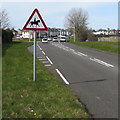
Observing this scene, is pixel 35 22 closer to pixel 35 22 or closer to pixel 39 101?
pixel 35 22

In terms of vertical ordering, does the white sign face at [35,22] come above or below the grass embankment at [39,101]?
above

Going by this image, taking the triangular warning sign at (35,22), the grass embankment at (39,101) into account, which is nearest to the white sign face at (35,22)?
the triangular warning sign at (35,22)

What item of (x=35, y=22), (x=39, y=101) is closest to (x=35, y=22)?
Answer: (x=35, y=22)

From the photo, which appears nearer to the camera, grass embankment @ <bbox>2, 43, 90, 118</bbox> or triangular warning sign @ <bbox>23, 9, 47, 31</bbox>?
grass embankment @ <bbox>2, 43, 90, 118</bbox>

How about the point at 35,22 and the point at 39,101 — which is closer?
the point at 39,101

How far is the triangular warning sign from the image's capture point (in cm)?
839

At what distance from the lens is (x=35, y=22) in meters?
8.44

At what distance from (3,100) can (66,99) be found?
5.38 ft

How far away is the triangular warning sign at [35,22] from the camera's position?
8.39 m

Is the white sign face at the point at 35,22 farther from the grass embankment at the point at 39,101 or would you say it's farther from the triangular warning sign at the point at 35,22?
the grass embankment at the point at 39,101

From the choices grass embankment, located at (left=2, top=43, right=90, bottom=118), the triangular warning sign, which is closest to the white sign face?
the triangular warning sign

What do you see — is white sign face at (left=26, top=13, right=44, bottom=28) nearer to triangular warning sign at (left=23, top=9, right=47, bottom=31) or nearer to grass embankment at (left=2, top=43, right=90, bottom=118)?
triangular warning sign at (left=23, top=9, right=47, bottom=31)

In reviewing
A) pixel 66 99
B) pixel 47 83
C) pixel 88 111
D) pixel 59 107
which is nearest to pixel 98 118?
pixel 88 111

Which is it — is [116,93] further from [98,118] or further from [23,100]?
[23,100]
